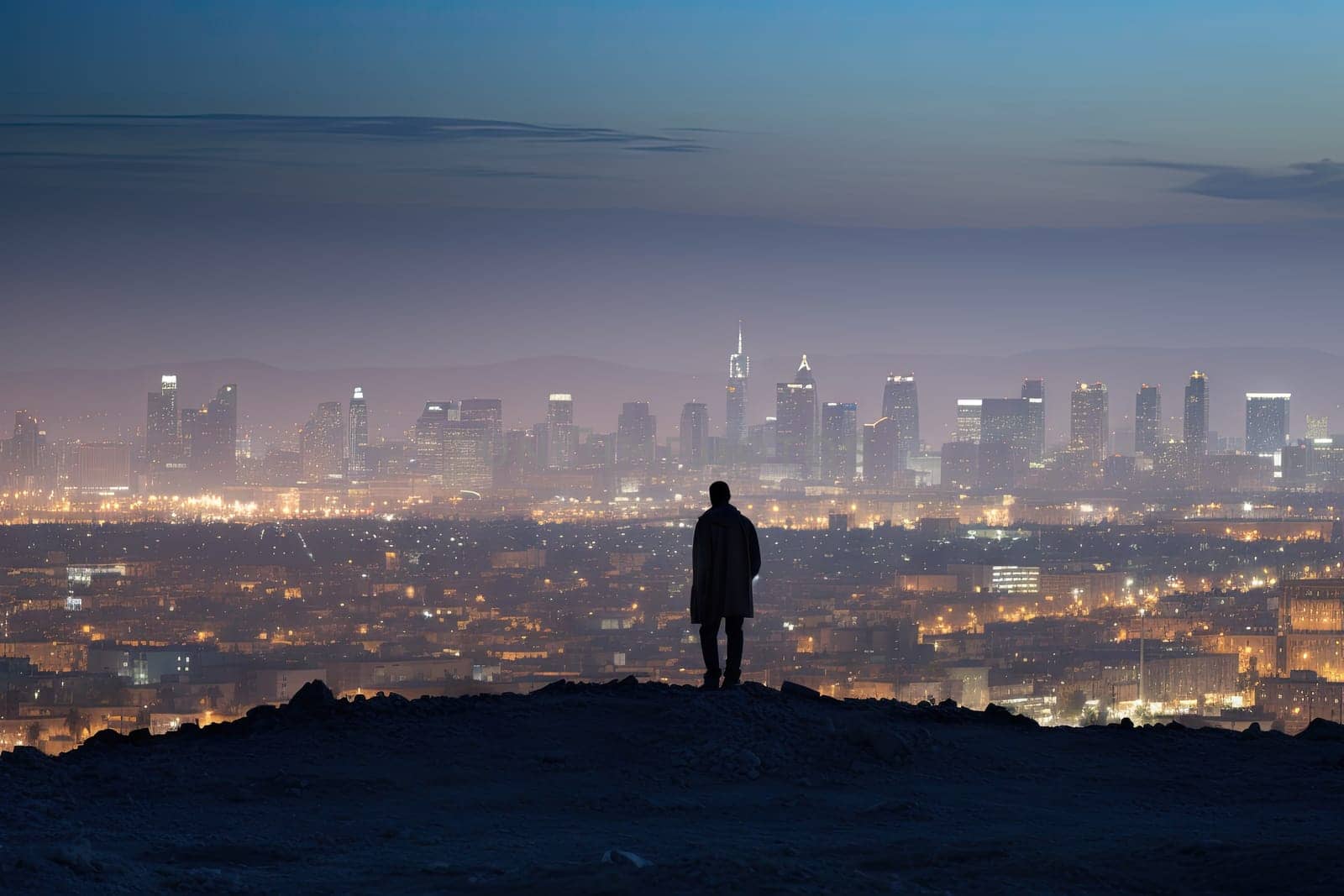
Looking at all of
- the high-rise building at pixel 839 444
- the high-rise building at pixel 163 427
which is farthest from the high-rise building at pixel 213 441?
the high-rise building at pixel 839 444

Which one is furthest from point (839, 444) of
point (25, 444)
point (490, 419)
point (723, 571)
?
point (723, 571)

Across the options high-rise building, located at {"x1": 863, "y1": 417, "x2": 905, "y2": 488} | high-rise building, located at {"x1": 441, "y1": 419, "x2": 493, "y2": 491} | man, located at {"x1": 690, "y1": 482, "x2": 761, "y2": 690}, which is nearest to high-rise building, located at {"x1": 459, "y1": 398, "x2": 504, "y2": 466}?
high-rise building, located at {"x1": 441, "y1": 419, "x2": 493, "y2": 491}

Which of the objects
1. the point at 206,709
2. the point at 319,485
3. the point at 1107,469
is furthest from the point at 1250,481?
the point at 206,709

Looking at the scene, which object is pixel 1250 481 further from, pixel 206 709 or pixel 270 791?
pixel 270 791

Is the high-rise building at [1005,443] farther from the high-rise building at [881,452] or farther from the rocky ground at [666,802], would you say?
the rocky ground at [666,802]

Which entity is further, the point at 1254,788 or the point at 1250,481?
the point at 1250,481
